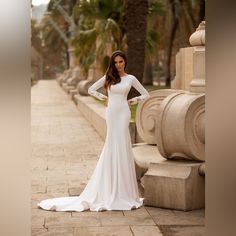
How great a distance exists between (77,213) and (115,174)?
773 millimetres

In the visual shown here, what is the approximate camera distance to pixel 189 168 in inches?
336

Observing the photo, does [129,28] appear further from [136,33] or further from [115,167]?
[115,167]

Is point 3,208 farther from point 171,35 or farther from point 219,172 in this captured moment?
point 171,35

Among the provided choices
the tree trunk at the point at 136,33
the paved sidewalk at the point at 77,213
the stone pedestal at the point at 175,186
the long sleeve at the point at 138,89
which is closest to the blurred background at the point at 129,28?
the tree trunk at the point at 136,33

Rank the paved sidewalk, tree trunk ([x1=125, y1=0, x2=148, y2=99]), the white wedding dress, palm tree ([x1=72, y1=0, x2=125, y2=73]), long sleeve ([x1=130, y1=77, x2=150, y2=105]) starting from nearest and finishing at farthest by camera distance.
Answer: the paved sidewalk < the white wedding dress < long sleeve ([x1=130, y1=77, x2=150, y2=105]) < tree trunk ([x1=125, y1=0, x2=148, y2=99]) < palm tree ([x1=72, y1=0, x2=125, y2=73])

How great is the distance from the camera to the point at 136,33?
19.4m

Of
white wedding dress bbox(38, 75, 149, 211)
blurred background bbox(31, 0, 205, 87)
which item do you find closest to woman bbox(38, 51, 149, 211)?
white wedding dress bbox(38, 75, 149, 211)

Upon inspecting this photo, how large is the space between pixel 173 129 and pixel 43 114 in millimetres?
19441

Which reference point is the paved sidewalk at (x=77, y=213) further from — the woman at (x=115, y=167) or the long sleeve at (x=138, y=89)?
the long sleeve at (x=138, y=89)

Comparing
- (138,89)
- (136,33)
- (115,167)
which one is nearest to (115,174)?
(115,167)

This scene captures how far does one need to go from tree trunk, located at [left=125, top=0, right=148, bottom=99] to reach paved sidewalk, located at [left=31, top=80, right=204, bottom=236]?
2304 mm

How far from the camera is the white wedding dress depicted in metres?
8.81

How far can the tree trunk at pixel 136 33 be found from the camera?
1927cm

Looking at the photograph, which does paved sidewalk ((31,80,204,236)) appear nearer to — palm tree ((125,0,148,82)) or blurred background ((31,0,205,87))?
palm tree ((125,0,148,82))
